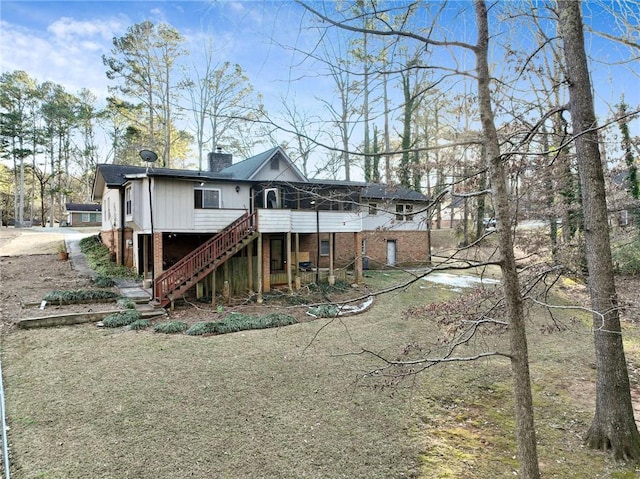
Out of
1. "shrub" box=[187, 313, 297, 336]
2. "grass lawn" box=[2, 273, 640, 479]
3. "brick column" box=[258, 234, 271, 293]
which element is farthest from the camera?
"brick column" box=[258, 234, 271, 293]

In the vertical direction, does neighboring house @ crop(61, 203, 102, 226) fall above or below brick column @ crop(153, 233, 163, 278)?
above

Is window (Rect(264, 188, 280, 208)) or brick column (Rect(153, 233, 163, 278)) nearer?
brick column (Rect(153, 233, 163, 278))

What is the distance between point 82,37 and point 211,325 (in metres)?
7.93

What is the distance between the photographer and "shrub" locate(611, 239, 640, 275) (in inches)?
625

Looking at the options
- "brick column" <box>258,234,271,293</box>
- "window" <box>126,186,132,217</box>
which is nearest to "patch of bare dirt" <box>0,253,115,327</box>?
"window" <box>126,186,132,217</box>

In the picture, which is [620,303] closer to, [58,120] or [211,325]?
[211,325]

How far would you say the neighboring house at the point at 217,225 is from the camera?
1275 centimetres

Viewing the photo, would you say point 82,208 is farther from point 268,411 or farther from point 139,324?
point 268,411

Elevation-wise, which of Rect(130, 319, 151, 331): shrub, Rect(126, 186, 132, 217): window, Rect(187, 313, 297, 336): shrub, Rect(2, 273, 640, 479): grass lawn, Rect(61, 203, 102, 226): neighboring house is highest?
Rect(61, 203, 102, 226): neighboring house

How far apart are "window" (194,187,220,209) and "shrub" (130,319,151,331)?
6134 mm

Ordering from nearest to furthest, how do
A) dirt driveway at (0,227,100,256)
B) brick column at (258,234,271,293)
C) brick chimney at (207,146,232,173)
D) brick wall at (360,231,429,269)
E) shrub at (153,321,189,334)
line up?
shrub at (153,321,189,334), brick column at (258,234,271,293), brick chimney at (207,146,232,173), dirt driveway at (0,227,100,256), brick wall at (360,231,429,269)

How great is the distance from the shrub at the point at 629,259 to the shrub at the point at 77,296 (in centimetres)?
2079

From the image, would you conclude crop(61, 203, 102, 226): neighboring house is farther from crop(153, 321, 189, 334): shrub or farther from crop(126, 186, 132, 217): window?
crop(153, 321, 189, 334): shrub

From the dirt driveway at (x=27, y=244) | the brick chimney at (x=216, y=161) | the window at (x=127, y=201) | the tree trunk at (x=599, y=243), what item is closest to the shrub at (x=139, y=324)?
the window at (x=127, y=201)
